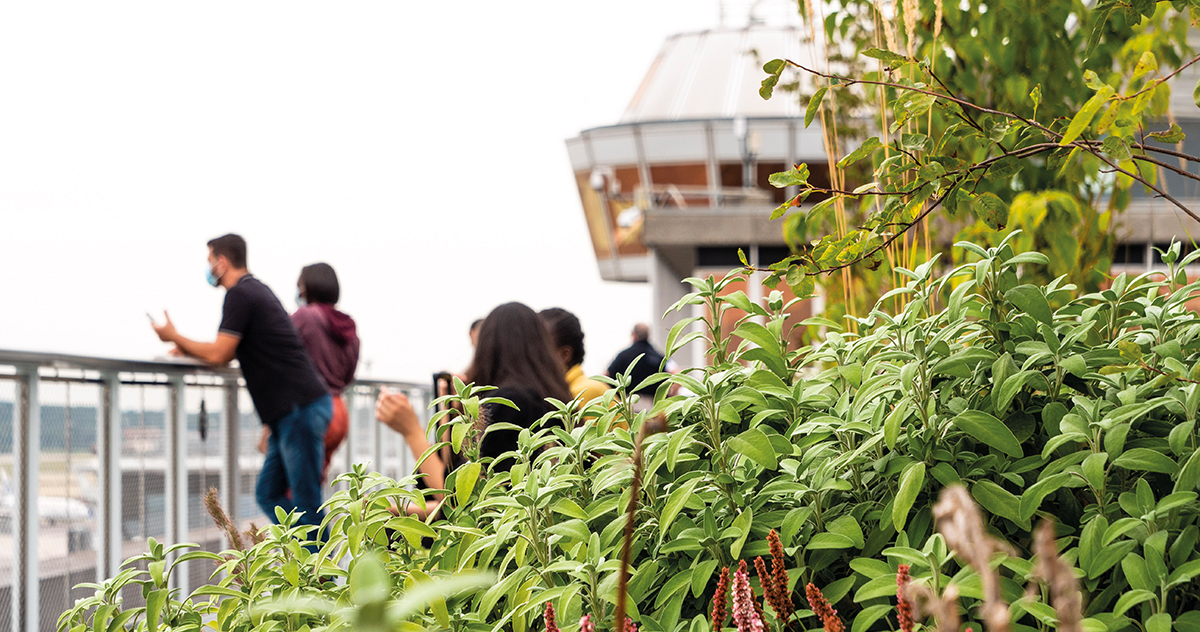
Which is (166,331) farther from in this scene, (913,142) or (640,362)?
(640,362)

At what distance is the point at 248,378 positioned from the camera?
3977 millimetres

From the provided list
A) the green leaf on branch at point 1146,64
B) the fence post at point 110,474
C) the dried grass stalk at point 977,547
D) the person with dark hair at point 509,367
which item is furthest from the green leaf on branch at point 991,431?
the fence post at point 110,474

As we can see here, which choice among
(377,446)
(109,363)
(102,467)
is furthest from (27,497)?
(377,446)

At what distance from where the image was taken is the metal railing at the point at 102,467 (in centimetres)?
277

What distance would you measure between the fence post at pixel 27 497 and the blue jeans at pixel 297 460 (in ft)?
3.97

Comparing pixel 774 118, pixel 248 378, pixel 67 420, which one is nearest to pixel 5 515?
pixel 67 420

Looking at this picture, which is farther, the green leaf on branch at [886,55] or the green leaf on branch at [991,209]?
the green leaf on branch at [991,209]

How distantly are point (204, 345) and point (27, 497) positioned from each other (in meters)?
1.05

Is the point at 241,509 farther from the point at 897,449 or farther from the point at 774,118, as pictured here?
the point at 774,118

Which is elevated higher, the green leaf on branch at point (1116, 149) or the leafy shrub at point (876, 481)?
the green leaf on branch at point (1116, 149)

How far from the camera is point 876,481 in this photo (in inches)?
46.1

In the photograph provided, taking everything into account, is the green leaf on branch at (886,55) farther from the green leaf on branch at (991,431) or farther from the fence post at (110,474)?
the fence post at (110,474)

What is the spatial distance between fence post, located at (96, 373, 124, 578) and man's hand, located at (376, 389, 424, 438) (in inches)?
37.4

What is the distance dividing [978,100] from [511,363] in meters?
1.80
